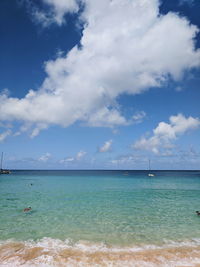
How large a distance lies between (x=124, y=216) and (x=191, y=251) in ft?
25.4

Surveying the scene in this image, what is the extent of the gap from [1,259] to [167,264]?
7680mm

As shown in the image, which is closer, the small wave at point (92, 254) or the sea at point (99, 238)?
the small wave at point (92, 254)

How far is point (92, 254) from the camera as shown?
928 centimetres

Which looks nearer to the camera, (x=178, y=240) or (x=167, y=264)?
(x=167, y=264)

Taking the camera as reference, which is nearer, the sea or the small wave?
the small wave

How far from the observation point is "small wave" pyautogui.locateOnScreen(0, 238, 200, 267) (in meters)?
8.34

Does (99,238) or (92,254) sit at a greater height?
(92,254)

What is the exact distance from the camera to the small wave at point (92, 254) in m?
8.34

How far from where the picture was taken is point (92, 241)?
434 inches

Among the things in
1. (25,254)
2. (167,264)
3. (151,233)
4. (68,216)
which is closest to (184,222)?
(151,233)

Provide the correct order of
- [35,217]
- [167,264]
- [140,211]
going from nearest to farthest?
[167,264] → [35,217] → [140,211]

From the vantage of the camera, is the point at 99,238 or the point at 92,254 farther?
the point at 99,238

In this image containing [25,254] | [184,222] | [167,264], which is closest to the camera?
[167,264]

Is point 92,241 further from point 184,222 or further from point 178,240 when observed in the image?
point 184,222
